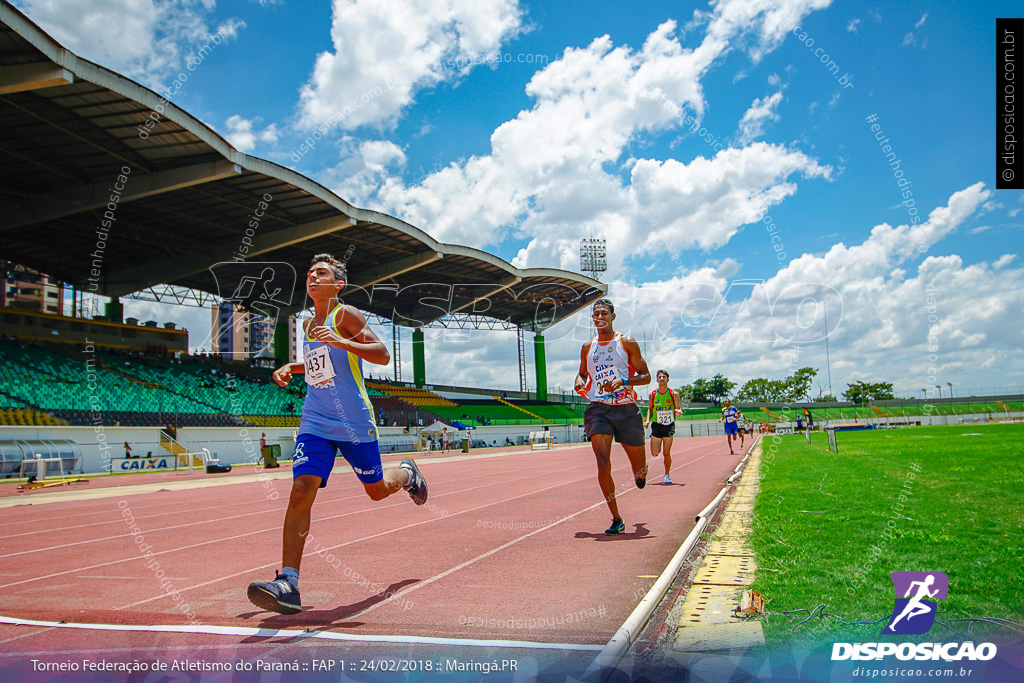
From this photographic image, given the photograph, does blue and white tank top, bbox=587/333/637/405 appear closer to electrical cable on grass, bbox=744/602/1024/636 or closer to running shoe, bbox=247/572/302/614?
electrical cable on grass, bbox=744/602/1024/636

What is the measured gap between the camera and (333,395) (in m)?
4.14

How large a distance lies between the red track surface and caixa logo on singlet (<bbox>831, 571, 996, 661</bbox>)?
1.16 m

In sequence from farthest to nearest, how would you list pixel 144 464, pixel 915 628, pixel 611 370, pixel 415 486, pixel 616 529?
pixel 144 464 < pixel 611 370 < pixel 616 529 < pixel 415 486 < pixel 915 628

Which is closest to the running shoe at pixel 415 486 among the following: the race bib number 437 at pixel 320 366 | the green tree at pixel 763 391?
the race bib number 437 at pixel 320 366

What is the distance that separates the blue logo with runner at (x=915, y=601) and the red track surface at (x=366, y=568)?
4.28 ft

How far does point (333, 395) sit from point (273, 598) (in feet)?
4.06

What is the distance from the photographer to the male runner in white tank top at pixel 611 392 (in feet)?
20.5

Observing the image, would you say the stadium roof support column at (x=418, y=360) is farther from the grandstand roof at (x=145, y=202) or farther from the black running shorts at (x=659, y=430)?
the black running shorts at (x=659, y=430)

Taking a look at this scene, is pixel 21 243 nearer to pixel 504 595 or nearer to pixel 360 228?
pixel 360 228

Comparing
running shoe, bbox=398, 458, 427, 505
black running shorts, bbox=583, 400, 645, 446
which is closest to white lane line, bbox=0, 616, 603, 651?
running shoe, bbox=398, 458, 427, 505

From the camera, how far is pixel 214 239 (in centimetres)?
3694

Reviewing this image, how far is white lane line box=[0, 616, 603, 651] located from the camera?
10.0ft

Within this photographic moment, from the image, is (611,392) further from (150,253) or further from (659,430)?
(150,253)

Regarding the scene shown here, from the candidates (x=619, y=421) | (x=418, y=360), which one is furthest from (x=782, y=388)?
(x=619, y=421)
